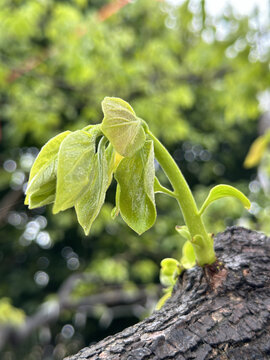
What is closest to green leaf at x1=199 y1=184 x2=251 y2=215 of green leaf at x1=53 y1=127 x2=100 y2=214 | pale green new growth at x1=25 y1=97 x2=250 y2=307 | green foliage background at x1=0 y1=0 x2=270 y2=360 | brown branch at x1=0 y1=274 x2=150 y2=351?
pale green new growth at x1=25 y1=97 x2=250 y2=307

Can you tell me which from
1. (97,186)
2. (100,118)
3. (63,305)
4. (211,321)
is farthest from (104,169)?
(100,118)

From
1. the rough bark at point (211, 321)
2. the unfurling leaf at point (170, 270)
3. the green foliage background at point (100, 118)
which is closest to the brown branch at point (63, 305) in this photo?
the green foliage background at point (100, 118)

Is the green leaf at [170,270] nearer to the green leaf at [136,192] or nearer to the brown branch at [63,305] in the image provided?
the green leaf at [136,192]

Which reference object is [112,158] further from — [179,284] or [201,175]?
[201,175]

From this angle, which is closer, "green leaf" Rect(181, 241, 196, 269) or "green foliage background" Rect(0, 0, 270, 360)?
"green leaf" Rect(181, 241, 196, 269)

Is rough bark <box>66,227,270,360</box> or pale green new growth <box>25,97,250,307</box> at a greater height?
pale green new growth <box>25,97,250,307</box>

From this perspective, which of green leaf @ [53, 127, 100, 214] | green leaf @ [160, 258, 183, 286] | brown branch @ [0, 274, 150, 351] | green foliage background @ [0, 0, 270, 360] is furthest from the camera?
brown branch @ [0, 274, 150, 351]

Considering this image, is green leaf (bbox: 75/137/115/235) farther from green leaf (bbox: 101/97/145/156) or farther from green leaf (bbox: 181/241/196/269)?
green leaf (bbox: 181/241/196/269)

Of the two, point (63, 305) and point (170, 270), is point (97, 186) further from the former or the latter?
point (63, 305)

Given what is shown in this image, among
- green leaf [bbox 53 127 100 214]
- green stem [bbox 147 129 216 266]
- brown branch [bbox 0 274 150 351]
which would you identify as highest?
green leaf [bbox 53 127 100 214]
